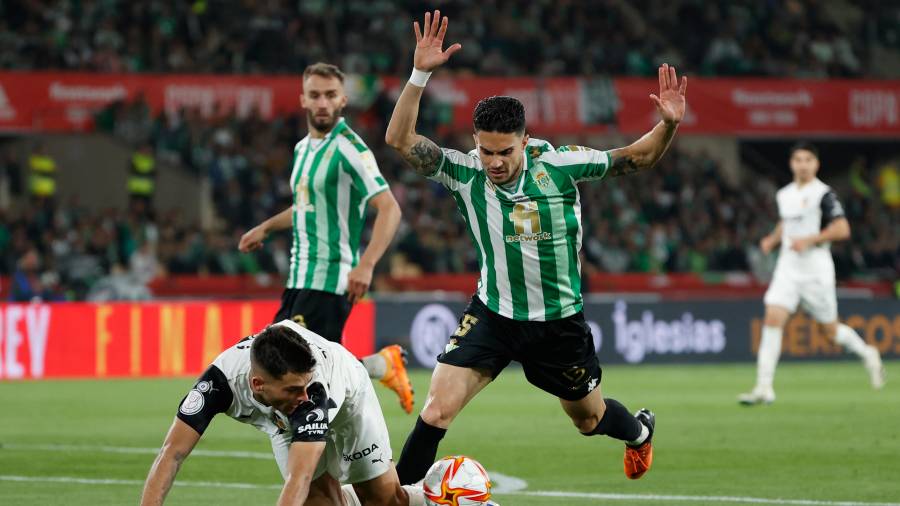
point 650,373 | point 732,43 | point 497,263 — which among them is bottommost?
point 650,373

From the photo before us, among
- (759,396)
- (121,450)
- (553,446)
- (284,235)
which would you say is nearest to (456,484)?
(553,446)

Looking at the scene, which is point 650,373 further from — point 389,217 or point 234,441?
point 389,217

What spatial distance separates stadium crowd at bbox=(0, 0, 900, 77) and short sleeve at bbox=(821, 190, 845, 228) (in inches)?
576

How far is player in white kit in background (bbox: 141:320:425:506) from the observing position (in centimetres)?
552

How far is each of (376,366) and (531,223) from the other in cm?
269

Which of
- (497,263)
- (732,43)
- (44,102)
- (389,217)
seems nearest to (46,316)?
(44,102)

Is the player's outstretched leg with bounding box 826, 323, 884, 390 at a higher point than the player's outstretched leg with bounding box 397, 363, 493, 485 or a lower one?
lower

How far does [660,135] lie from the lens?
700 cm

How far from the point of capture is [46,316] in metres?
18.3

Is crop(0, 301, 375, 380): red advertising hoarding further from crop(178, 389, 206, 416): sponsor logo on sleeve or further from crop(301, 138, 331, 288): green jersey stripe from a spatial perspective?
crop(178, 389, 206, 416): sponsor logo on sleeve

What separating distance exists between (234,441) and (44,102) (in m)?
15.3

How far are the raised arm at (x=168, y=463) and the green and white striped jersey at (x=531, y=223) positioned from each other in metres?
1.92

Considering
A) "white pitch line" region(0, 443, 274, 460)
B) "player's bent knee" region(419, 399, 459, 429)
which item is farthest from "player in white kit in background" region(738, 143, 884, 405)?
"player's bent knee" region(419, 399, 459, 429)

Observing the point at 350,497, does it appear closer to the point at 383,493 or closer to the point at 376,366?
the point at 383,493
